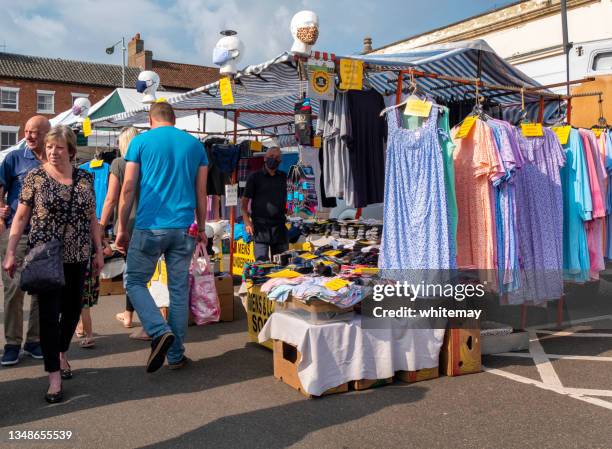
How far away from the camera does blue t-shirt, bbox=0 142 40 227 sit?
4.49 meters

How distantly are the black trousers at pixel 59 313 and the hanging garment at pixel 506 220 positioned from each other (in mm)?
3314

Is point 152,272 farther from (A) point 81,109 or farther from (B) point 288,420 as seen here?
(A) point 81,109

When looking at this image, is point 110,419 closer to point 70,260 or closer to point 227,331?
point 70,260

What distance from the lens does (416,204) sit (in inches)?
176

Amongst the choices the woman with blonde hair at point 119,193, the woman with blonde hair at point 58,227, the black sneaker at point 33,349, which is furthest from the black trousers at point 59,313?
the black sneaker at point 33,349

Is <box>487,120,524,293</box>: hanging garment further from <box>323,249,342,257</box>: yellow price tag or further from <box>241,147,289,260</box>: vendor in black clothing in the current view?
<box>241,147,289,260</box>: vendor in black clothing

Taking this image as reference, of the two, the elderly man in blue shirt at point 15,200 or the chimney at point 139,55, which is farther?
the chimney at point 139,55

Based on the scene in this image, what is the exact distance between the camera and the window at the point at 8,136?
37.4m

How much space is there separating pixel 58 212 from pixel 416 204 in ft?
8.47

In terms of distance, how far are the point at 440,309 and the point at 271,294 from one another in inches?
51.5

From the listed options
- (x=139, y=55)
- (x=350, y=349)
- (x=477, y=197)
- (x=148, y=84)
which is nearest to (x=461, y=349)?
(x=350, y=349)

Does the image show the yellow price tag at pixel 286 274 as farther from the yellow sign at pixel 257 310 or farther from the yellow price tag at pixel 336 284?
the yellow price tag at pixel 336 284

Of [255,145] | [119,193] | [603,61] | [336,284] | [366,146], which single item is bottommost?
[336,284]

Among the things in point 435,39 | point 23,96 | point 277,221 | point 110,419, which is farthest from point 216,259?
point 23,96
